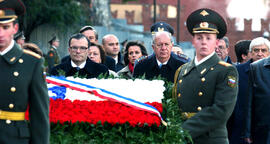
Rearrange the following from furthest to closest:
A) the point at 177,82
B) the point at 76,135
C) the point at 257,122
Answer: the point at 257,122, the point at 177,82, the point at 76,135

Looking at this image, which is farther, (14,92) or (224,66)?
(224,66)

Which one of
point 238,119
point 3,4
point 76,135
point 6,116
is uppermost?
point 3,4

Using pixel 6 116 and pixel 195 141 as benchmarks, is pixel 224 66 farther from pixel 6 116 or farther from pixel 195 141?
pixel 6 116

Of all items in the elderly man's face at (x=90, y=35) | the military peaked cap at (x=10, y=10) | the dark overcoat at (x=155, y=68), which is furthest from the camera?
the elderly man's face at (x=90, y=35)

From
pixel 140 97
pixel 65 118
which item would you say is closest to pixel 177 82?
pixel 140 97

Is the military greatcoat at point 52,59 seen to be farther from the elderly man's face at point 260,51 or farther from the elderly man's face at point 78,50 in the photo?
the elderly man's face at point 260,51

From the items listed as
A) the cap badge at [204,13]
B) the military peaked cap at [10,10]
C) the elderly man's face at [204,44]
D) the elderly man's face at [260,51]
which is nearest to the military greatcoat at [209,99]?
the elderly man's face at [204,44]

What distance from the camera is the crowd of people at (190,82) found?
511cm

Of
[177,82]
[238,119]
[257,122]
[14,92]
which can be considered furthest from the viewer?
[238,119]

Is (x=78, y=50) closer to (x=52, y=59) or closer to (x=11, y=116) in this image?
(x=11, y=116)

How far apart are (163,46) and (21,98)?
3427mm

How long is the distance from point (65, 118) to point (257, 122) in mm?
2859

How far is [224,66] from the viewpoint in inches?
246

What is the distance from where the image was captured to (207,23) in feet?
21.3
